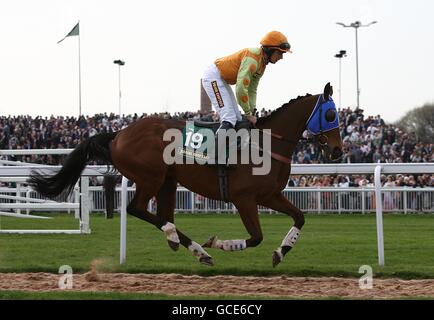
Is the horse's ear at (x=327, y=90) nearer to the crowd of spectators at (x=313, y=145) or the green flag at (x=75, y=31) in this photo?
the crowd of spectators at (x=313, y=145)

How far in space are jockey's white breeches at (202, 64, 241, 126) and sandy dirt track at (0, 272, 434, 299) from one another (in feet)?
4.67

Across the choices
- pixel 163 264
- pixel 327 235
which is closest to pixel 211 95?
pixel 163 264

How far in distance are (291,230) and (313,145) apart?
1115cm

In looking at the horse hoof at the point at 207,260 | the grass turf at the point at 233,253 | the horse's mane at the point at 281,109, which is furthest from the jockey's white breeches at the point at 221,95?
the grass turf at the point at 233,253

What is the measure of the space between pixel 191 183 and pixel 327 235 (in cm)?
469

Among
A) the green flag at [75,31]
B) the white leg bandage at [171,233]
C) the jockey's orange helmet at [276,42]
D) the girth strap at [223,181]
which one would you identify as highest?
the green flag at [75,31]

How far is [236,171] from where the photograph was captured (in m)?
7.40

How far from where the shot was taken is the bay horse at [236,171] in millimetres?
7336

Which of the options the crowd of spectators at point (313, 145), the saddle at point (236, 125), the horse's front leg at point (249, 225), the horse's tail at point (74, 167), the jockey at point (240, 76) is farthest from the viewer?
the crowd of spectators at point (313, 145)

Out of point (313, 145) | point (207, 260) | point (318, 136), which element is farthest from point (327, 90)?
point (313, 145)

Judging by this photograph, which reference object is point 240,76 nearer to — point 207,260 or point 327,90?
point 327,90

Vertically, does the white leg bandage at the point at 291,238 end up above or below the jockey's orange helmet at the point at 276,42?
below

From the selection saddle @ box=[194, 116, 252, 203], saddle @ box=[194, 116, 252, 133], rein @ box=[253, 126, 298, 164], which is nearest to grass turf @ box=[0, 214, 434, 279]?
saddle @ box=[194, 116, 252, 203]

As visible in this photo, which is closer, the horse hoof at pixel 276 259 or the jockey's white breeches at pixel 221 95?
the horse hoof at pixel 276 259
